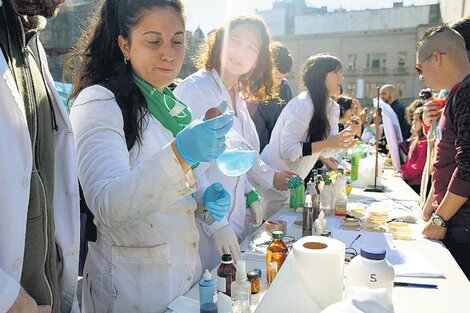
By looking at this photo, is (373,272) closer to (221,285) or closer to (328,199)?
(221,285)

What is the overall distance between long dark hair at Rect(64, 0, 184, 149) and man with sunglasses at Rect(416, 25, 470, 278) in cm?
149

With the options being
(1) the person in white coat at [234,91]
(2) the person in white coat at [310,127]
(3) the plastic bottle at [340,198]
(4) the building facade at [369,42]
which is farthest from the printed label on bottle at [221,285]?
(4) the building facade at [369,42]

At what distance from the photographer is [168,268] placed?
1.31 meters

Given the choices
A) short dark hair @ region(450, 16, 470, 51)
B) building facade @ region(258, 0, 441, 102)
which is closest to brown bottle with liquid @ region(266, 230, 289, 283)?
short dark hair @ region(450, 16, 470, 51)

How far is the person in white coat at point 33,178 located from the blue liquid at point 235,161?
52 cm

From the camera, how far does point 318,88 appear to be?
3.24 metres

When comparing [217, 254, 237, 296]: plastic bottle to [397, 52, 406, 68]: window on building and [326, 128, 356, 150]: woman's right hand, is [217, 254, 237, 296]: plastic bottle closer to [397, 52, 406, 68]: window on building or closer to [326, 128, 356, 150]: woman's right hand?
[326, 128, 356, 150]: woman's right hand

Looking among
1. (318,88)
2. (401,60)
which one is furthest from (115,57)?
(401,60)

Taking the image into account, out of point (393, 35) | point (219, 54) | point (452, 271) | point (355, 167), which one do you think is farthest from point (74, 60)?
point (393, 35)

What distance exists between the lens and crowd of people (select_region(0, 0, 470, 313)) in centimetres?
93

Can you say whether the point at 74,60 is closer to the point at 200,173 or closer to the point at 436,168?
the point at 200,173

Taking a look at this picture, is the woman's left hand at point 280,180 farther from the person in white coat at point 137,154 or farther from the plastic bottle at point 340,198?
the person in white coat at point 137,154

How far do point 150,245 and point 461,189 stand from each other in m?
1.55

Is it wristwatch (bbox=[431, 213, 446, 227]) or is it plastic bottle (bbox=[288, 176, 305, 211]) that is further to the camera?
plastic bottle (bbox=[288, 176, 305, 211])
